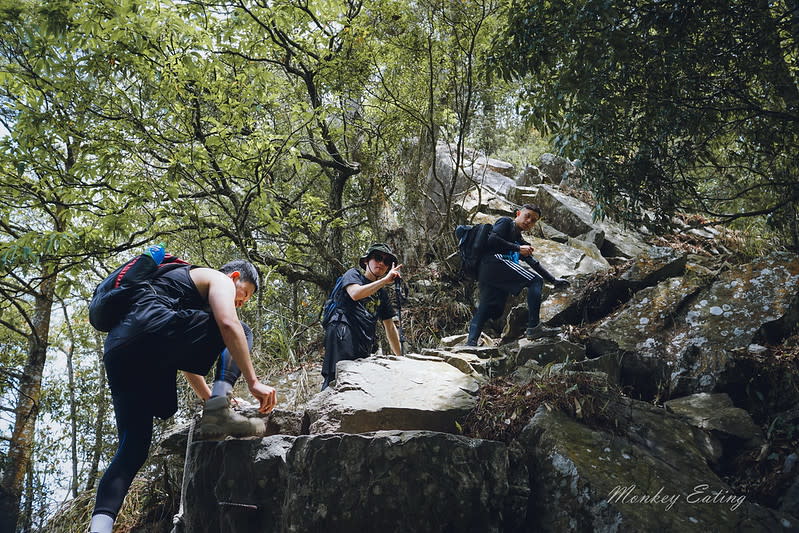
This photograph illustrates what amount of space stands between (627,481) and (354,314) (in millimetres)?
3150

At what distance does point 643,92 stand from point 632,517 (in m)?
4.47

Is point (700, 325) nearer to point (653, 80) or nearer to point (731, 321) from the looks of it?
point (731, 321)

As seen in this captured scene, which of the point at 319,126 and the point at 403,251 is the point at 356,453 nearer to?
the point at 319,126

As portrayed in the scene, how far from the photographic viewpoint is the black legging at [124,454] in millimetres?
2822

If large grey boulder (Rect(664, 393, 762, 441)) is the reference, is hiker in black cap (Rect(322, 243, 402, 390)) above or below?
above

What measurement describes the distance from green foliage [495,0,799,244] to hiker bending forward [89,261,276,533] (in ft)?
13.8

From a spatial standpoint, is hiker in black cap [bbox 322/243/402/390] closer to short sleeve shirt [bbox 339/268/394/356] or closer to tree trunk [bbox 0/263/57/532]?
short sleeve shirt [bbox 339/268/394/356]

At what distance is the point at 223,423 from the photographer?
12.0 ft

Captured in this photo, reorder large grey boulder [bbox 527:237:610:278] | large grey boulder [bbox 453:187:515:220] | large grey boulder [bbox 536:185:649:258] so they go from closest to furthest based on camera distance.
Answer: large grey boulder [bbox 527:237:610:278]
large grey boulder [bbox 536:185:649:258]
large grey boulder [bbox 453:187:515:220]

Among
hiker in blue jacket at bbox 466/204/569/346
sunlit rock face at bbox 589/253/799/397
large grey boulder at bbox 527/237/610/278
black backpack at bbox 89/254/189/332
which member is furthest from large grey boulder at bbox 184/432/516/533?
large grey boulder at bbox 527/237/610/278

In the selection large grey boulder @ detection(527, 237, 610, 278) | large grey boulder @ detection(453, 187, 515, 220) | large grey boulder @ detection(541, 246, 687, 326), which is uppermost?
large grey boulder @ detection(453, 187, 515, 220)

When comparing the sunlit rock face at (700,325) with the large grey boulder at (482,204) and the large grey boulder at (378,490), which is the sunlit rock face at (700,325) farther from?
the large grey boulder at (482,204)

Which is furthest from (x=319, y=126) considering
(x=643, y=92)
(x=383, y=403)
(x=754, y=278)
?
(x=754, y=278)

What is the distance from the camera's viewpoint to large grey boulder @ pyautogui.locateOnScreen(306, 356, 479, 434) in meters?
3.99
